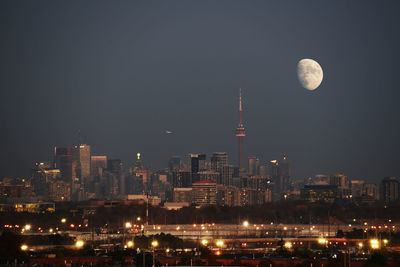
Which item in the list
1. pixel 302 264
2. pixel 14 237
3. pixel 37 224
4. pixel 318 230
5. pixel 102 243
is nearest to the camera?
pixel 302 264

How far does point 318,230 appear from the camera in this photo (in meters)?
190

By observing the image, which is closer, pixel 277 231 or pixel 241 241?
pixel 241 241

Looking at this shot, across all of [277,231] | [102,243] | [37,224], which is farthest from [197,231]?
[102,243]

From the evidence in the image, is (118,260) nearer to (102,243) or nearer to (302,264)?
(302,264)

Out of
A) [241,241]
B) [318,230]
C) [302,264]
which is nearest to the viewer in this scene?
[302,264]

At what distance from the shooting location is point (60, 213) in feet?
652

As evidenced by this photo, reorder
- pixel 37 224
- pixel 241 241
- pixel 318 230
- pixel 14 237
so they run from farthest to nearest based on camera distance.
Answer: pixel 318 230 < pixel 37 224 < pixel 241 241 < pixel 14 237

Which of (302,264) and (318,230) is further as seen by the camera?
(318,230)

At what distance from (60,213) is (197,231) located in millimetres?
34035

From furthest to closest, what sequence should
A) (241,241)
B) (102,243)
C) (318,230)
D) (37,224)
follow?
1. (318,230)
2. (37,224)
3. (241,241)
4. (102,243)

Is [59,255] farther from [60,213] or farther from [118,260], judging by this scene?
[60,213]

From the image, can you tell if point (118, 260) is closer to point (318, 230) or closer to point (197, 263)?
point (197, 263)

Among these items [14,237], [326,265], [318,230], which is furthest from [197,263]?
[318,230]

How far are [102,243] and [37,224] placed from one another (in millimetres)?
51883
